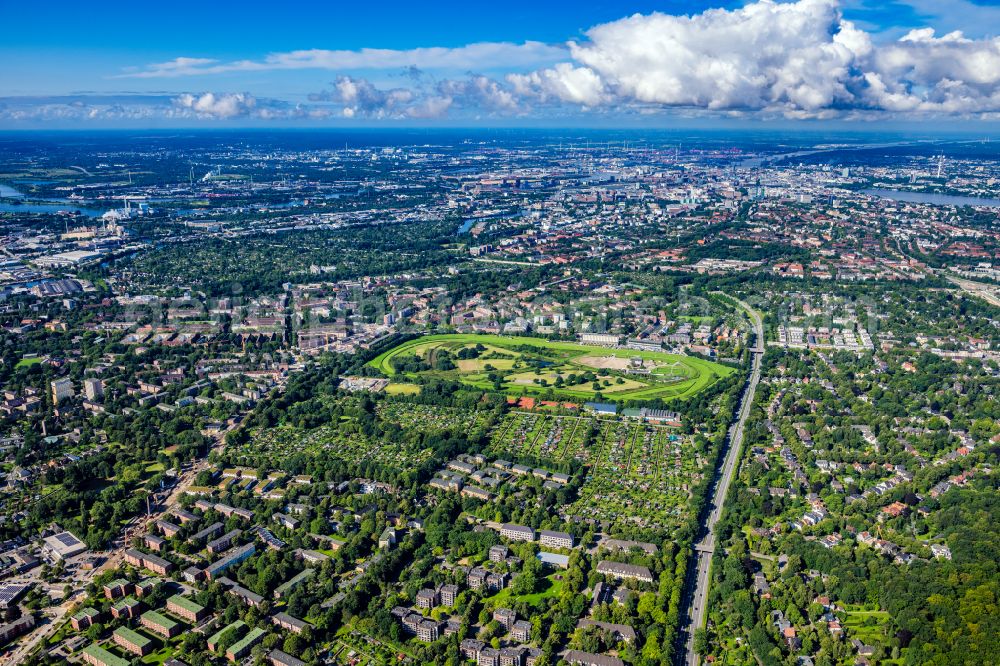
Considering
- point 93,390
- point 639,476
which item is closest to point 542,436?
point 639,476

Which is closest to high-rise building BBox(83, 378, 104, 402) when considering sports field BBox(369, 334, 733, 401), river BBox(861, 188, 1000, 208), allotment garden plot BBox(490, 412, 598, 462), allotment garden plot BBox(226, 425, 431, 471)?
allotment garden plot BBox(226, 425, 431, 471)

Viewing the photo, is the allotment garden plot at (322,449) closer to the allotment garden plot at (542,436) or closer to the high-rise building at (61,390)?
the allotment garden plot at (542,436)

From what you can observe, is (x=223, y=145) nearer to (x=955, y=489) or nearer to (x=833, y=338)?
(x=833, y=338)

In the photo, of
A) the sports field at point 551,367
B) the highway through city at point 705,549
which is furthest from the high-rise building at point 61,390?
the highway through city at point 705,549

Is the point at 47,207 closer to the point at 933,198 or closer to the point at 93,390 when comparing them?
the point at 93,390

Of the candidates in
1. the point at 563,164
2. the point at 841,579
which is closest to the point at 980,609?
the point at 841,579

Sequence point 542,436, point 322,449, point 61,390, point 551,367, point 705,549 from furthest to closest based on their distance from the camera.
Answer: point 551,367 → point 61,390 → point 542,436 → point 322,449 → point 705,549
